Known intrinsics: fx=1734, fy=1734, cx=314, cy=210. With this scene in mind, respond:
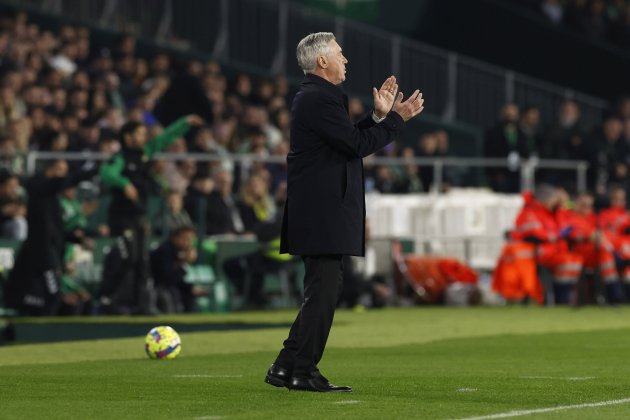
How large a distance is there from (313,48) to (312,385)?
6.81 feet

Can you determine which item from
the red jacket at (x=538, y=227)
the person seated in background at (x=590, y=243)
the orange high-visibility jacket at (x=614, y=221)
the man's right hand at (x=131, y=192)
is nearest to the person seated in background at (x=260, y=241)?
the man's right hand at (x=131, y=192)

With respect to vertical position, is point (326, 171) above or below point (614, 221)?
above

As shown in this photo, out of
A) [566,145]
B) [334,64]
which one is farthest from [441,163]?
[334,64]

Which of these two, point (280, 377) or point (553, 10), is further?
point (553, 10)

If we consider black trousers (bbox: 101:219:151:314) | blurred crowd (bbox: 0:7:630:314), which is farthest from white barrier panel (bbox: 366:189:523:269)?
black trousers (bbox: 101:219:151:314)

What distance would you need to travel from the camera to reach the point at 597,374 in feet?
40.3

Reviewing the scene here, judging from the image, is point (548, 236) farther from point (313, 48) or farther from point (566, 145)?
point (313, 48)

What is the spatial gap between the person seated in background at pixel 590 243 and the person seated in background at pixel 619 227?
14 cm

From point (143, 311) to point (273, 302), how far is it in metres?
3.54

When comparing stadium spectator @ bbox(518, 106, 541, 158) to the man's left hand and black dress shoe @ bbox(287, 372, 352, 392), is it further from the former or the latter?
black dress shoe @ bbox(287, 372, 352, 392)

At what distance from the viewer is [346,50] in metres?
34.2

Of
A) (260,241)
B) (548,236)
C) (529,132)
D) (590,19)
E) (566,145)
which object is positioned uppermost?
(590,19)

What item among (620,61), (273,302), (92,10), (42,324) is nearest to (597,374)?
(42,324)

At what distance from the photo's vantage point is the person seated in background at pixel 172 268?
23.6 m
